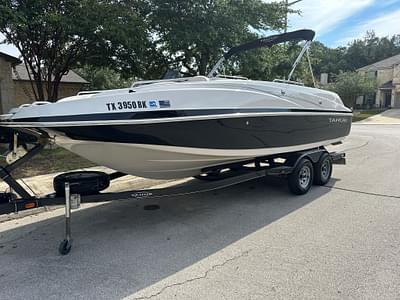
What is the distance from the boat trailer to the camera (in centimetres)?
363

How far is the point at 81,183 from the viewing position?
157 inches

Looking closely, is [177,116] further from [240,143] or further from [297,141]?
[297,141]

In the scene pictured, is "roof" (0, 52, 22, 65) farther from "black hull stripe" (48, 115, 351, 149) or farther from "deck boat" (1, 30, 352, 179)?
"black hull stripe" (48, 115, 351, 149)

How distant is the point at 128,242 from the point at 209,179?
2.16 meters

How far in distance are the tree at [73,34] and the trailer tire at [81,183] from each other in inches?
195

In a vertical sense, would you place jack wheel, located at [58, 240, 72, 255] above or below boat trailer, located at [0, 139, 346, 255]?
below

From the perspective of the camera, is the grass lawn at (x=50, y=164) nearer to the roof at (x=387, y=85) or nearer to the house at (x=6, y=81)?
the house at (x=6, y=81)

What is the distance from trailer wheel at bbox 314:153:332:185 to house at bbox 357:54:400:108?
41.4 metres

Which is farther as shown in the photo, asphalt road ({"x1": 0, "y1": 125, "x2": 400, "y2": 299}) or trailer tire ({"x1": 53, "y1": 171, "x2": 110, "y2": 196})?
trailer tire ({"x1": 53, "y1": 171, "x2": 110, "y2": 196})

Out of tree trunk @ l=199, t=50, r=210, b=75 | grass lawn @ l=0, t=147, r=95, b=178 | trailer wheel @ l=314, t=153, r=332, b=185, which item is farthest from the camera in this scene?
tree trunk @ l=199, t=50, r=210, b=75

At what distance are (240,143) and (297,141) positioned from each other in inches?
60.0

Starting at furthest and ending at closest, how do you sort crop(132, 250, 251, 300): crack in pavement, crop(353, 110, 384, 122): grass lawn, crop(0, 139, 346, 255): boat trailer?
crop(353, 110, 384, 122): grass lawn → crop(0, 139, 346, 255): boat trailer → crop(132, 250, 251, 300): crack in pavement

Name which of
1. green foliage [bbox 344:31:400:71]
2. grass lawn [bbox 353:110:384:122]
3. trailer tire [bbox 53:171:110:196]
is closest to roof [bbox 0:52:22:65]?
trailer tire [bbox 53:171:110:196]

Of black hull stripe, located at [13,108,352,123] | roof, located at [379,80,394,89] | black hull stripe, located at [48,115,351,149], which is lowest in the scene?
black hull stripe, located at [48,115,351,149]
